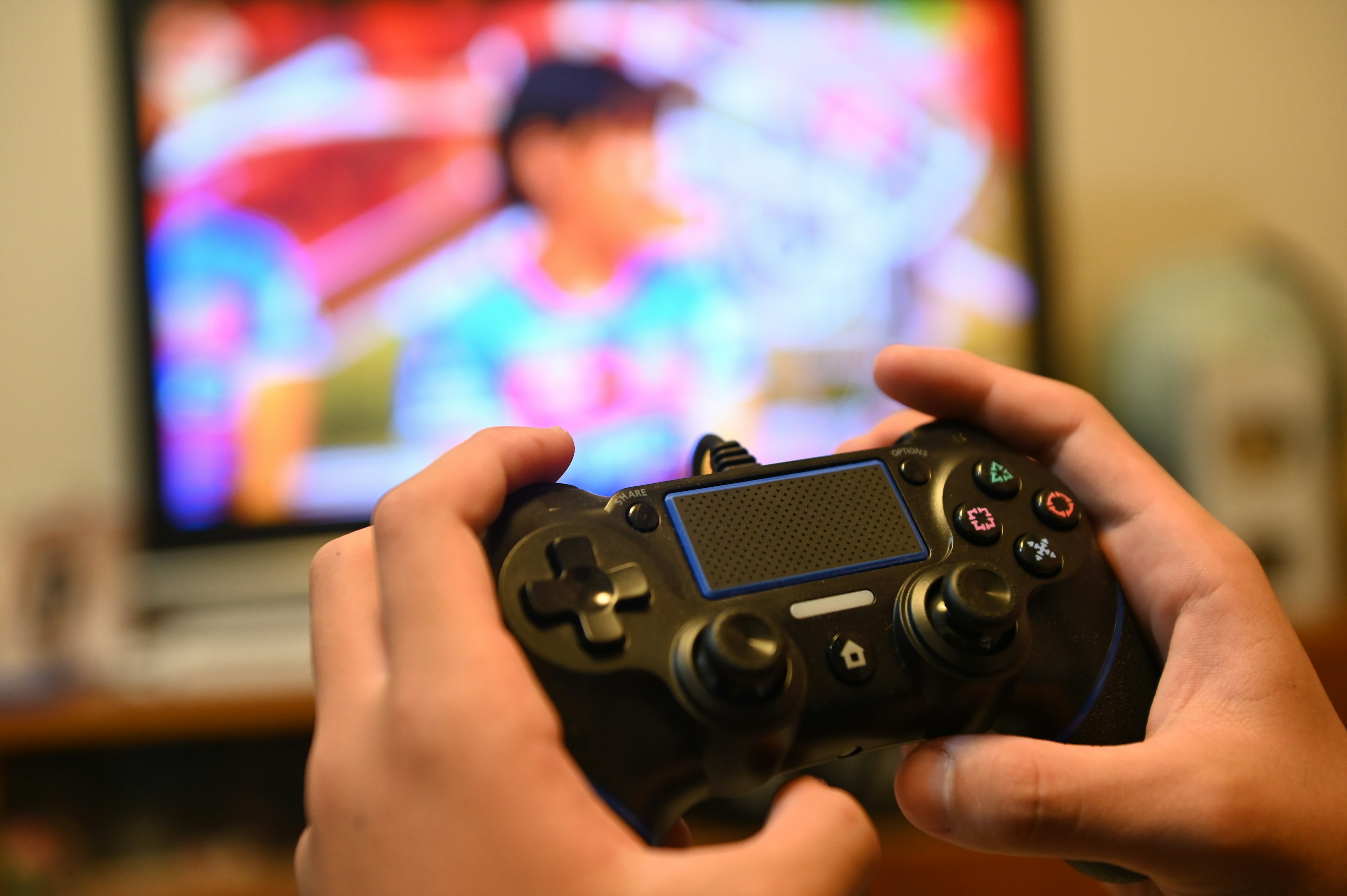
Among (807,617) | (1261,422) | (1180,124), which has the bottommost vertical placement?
(1261,422)

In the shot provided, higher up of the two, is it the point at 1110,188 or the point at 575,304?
the point at 1110,188

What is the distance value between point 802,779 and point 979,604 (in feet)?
0.36

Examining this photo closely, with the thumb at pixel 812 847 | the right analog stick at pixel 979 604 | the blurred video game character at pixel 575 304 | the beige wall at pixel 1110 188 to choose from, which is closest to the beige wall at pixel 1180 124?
the beige wall at pixel 1110 188

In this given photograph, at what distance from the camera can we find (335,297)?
1.21m

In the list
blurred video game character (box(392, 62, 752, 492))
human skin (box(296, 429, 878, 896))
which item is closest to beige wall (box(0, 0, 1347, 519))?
blurred video game character (box(392, 62, 752, 492))

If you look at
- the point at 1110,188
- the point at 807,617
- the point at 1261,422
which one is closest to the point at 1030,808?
the point at 807,617

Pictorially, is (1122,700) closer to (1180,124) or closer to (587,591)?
(587,591)

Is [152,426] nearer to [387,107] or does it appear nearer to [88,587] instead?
[88,587]

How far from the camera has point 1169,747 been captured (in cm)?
37

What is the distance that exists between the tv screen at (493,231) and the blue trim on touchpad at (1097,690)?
81 centimetres

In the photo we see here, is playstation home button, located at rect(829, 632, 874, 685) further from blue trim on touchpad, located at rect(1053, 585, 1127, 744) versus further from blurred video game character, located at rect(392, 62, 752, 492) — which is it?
blurred video game character, located at rect(392, 62, 752, 492)

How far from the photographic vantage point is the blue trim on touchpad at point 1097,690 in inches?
16.3

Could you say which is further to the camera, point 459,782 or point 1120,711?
point 1120,711

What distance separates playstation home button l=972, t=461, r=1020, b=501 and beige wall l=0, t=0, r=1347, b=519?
1036mm
